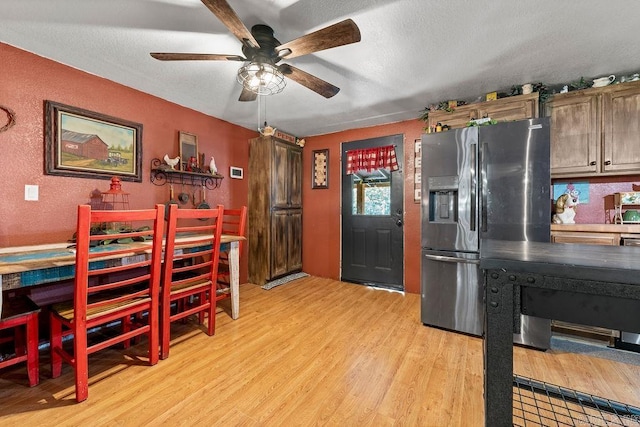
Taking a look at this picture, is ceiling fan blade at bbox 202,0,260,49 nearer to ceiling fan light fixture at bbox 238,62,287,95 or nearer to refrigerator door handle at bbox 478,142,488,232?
ceiling fan light fixture at bbox 238,62,287,95

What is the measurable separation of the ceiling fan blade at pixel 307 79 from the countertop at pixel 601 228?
234cm

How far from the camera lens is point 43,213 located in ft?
7.09

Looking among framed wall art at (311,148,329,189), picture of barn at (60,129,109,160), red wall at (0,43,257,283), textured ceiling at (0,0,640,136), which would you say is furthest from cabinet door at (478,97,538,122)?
picture of barn at (60,129,109,160)

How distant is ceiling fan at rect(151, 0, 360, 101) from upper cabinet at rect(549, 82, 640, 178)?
2.22 m

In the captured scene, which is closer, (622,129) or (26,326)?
(26,326)

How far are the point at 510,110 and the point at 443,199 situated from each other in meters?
1.13

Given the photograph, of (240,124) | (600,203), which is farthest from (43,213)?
(600,203)

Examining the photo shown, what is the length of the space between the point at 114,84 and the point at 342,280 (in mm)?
3657

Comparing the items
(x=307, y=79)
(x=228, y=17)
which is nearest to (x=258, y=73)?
(x=307, y=79)

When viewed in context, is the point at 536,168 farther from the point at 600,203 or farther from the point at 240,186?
the point at 240,186

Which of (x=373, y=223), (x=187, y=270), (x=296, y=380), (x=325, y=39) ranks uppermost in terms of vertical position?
(x=325, y=39)

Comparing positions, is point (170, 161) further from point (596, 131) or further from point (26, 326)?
point (596, 131)

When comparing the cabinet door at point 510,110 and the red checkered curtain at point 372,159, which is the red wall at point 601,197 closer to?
the cabinet door at point 510,110

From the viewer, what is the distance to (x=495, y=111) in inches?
105
